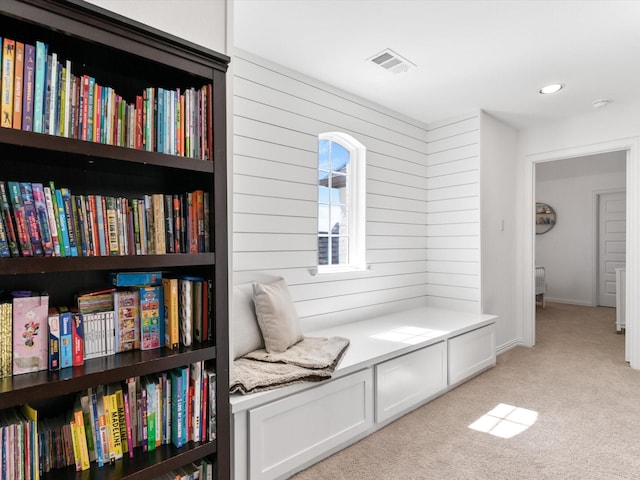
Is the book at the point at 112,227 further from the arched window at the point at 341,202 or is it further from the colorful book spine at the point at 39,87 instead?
the arched window at the point at 341,202

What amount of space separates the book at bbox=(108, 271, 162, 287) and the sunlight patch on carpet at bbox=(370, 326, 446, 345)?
179cm

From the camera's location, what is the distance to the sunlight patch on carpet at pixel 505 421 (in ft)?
7.75

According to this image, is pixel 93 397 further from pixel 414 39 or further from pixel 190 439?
pixel 414 39

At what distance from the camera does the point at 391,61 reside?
2.74 metres

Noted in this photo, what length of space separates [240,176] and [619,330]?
5.20 m

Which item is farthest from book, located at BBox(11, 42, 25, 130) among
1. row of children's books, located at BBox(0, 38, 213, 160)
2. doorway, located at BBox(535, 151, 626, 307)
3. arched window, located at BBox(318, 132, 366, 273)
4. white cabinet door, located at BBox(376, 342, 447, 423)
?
doorway, located at BBox(535, 151, 626, 307)

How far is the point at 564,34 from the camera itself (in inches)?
93.4

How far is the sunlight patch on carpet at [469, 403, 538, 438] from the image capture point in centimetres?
236

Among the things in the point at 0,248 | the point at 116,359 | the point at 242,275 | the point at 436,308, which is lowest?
the point at 436,308

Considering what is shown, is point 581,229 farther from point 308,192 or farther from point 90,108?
point 90,108

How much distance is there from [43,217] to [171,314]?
54 cm

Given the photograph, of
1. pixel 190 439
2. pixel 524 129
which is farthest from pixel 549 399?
pixel 524 129

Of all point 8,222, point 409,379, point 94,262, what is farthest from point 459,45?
point 8,222

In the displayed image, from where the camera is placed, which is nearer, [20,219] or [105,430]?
[20,219]
